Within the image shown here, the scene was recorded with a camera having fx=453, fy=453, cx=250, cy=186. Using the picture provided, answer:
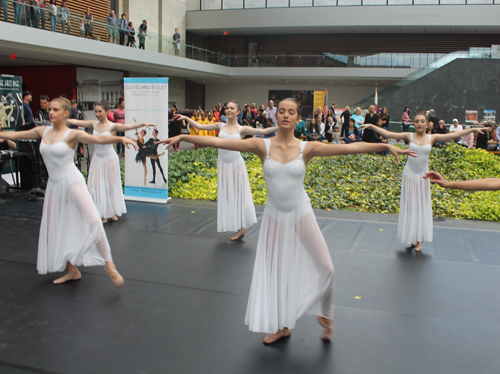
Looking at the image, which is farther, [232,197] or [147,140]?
[147,140]

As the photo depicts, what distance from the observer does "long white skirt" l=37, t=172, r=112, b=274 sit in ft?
15.9

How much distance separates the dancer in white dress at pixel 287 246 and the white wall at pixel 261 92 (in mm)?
31204

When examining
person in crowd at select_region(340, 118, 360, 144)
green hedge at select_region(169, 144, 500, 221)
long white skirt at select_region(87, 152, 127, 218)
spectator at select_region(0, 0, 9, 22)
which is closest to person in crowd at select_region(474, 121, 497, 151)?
green hedge at select_region(169, 144, 500, 221)

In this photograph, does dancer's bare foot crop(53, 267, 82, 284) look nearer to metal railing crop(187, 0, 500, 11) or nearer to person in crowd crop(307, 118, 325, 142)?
person in crowd crop(307, 118, 325, 142)

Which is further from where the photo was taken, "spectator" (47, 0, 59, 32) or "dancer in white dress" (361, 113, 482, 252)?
"spectator" (47, 0, 59, 32)

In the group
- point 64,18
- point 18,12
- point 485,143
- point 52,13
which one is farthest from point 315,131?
point 18,12

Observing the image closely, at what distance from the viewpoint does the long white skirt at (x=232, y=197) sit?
6965 mm

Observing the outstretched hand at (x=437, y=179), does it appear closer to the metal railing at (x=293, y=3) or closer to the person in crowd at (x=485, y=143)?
the person in crowd at (x=485, y=143)

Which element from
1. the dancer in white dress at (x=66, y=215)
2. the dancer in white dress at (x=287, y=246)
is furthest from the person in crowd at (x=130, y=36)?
the dancer in white dress at (x=287, y=246)

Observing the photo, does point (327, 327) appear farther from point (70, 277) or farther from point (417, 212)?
point (417, 212)

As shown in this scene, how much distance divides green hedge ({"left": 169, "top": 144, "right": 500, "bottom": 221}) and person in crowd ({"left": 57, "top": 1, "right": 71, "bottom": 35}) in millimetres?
7441

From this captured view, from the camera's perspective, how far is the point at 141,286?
5043mm

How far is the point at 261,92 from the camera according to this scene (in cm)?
3559

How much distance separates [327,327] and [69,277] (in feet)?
9.82
